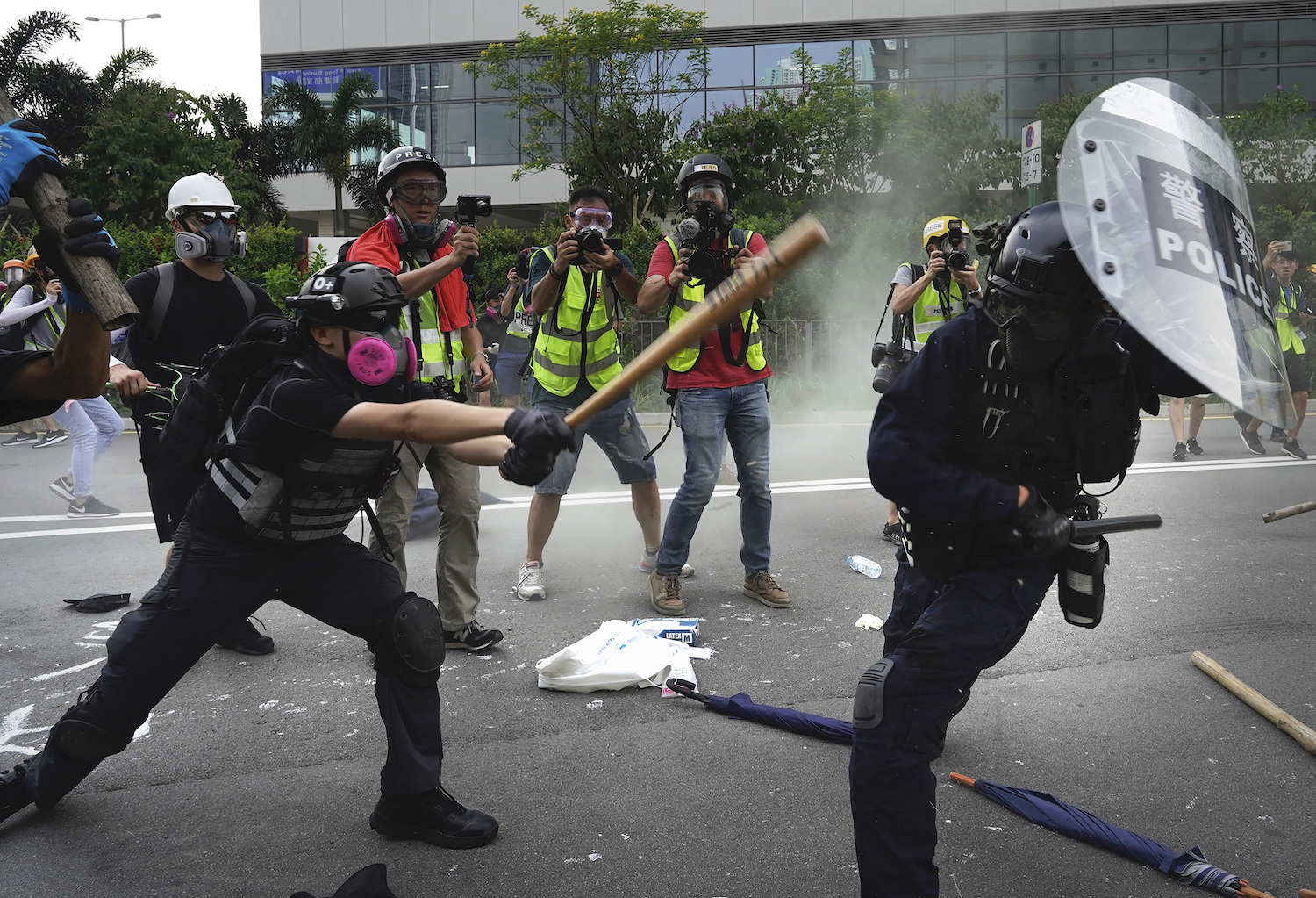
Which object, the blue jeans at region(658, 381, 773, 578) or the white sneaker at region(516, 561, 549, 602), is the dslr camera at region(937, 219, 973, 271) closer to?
the blue jeans at region(658, 381, 773, 578)

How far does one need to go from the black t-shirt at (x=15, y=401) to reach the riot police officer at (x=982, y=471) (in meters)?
2.20

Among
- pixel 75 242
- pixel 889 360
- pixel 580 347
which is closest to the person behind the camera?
pixel 75 242

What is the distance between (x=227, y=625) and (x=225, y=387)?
66cm

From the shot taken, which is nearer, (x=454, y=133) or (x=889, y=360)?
(x=889, y=360)

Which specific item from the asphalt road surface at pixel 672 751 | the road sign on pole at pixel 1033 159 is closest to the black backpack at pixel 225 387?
the asphalt road surface at pixel 672 751

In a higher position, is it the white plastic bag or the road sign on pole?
the road sign on pole

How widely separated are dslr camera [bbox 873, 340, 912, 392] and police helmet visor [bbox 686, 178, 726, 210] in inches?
64.7

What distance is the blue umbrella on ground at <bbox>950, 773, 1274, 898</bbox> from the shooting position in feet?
8.75

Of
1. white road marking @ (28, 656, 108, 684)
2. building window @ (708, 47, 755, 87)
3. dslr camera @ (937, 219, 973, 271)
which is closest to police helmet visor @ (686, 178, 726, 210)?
dslr camera @ (937, 219, 973, 271)

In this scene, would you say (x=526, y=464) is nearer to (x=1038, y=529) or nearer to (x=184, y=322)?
(x=1038, y=529)

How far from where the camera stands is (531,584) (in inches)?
210

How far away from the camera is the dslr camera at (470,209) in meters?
4.70

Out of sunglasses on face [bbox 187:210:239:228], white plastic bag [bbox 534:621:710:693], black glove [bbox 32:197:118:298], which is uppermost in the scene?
sunglasses on face [bbox 187:210:239:228]

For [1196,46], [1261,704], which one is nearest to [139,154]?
[1261,704]
